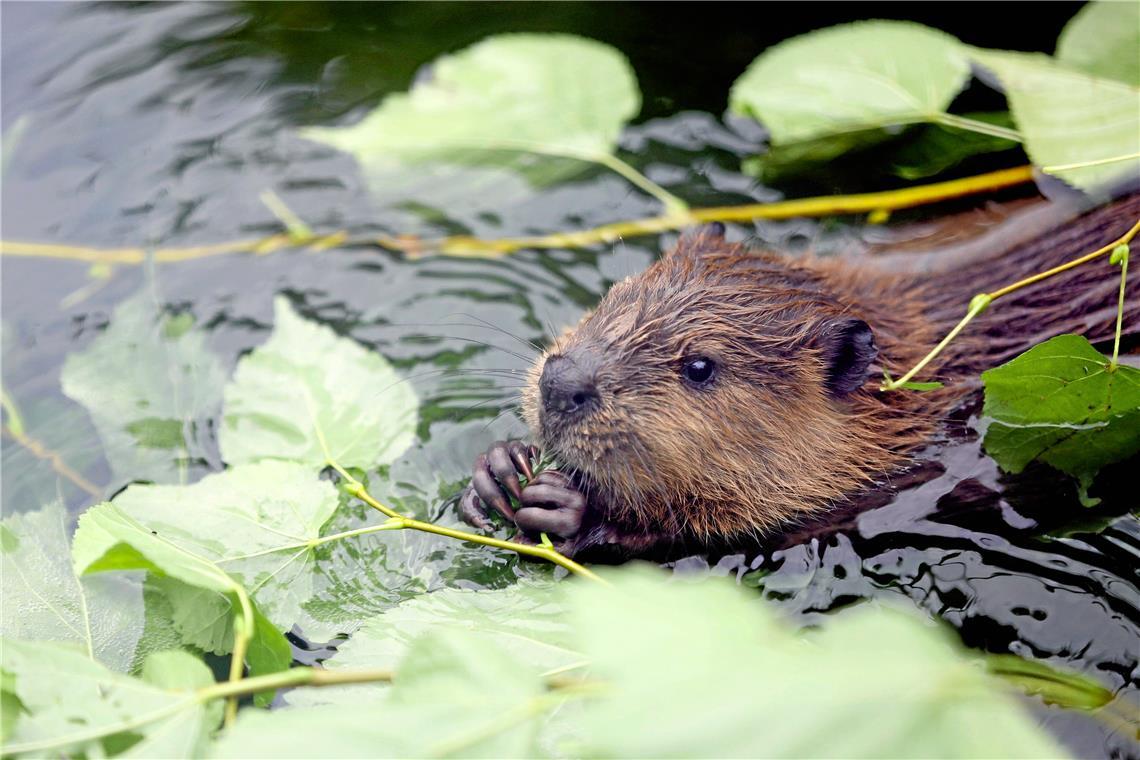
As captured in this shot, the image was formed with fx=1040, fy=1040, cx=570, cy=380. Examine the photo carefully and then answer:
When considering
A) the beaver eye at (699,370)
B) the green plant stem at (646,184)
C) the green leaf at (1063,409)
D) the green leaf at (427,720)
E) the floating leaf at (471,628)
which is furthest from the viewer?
the green plant stem at (646,184)

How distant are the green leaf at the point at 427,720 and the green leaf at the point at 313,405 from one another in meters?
1.42

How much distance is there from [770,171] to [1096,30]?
1208mm

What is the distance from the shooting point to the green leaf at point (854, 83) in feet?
11.9

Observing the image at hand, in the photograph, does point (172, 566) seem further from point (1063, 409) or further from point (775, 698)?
point (1063, 409)

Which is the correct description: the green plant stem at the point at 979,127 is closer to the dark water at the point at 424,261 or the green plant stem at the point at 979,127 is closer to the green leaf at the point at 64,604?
the dark water at the point at 424,261

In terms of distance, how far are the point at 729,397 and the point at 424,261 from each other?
5.20 feet

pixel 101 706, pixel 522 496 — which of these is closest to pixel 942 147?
pixel 522 496

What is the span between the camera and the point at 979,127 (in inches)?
139

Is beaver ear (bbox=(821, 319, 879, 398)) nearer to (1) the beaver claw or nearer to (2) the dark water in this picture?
(2) the dark water

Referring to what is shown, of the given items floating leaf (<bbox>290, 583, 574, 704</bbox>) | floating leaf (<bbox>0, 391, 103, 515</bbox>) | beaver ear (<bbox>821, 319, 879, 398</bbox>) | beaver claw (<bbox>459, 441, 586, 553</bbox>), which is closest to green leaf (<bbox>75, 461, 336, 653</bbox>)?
floating leaf (<bbox>290, 583, 574, 704</bbox>)

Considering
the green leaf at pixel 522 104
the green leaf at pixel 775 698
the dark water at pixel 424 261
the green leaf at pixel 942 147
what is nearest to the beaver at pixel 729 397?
the dark water at pixel 424 261

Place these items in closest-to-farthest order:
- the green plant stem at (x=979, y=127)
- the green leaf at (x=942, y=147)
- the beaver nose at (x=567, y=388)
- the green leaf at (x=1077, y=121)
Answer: the beaver nose at (x=567, y=388), the green leaf at (x=1077, y=121), the green plant stem at (x=979, y=127), the green leaf at (x=942, y=147)

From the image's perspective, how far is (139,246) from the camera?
402 cm

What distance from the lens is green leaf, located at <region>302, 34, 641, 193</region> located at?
155 inches
